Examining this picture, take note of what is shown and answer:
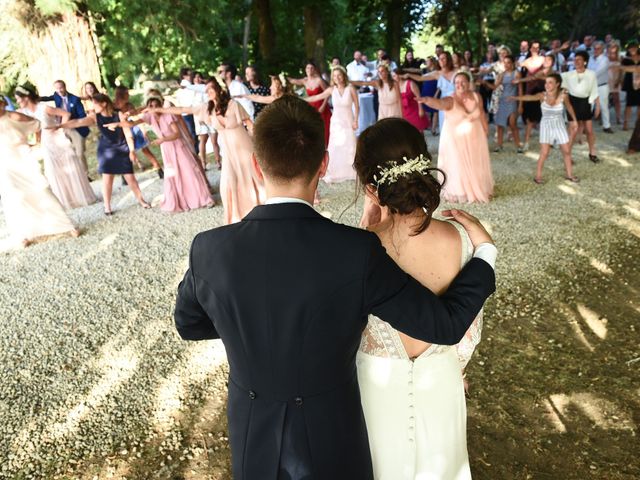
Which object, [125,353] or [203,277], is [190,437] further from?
[203,277]

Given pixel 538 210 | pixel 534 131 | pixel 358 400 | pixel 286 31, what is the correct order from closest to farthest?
pixel 358 400
pixel 538 210
pixel 534 131
pixel 286 31

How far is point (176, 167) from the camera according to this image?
783cm

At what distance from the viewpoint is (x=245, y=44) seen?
869 inches

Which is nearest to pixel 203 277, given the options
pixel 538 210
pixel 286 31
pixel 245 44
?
pixel 538 210

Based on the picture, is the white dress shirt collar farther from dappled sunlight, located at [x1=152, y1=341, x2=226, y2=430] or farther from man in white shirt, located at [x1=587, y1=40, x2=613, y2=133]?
man in white shirt, located at [x1=587, y1=40, x2=613, y2=133]

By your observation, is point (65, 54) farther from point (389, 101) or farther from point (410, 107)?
point (410, 107)

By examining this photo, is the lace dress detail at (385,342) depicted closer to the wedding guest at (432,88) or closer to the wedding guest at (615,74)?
the wedding guest at (432,88)

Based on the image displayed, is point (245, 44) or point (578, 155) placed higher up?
point (245, 44)

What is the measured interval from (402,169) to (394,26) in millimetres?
20219

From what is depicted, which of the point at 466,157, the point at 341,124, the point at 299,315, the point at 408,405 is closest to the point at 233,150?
the point at 341,124

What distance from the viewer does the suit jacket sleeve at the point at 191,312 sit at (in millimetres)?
1368

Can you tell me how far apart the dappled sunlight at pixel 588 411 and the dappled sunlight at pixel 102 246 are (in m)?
5.78

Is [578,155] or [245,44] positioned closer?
[578,155]

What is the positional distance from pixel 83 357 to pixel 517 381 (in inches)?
143
